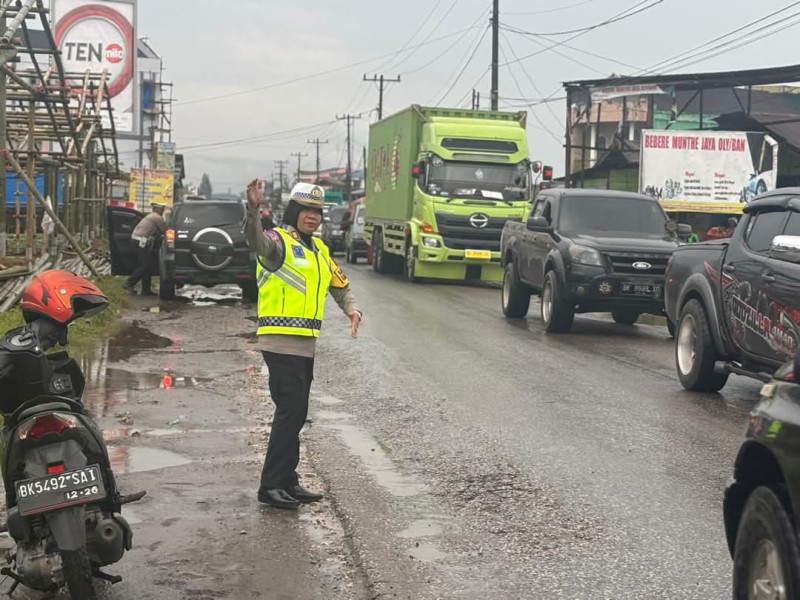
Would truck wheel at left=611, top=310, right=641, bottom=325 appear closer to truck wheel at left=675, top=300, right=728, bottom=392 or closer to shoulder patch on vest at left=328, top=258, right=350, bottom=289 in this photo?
truck wheel at left=675, top=300, right=728, bottom=392

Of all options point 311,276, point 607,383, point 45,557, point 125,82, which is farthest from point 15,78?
point 125,82

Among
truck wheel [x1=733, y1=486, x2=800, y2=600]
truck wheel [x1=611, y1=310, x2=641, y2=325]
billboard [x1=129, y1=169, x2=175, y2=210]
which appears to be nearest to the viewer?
truck wheel [x1=733, y1=486, x2=800, y2=600]

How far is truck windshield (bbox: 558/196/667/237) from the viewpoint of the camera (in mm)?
16641

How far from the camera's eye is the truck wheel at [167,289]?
20.0 m

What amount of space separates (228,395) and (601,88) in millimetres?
26555

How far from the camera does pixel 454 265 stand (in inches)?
1016

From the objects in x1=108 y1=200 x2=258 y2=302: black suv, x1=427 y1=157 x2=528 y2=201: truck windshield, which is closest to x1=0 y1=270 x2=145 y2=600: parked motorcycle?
x1=108 y1=200 x2=258 y2=302: black suv

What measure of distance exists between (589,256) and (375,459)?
8.14m

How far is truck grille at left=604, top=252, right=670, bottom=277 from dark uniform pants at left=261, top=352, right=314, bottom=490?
9349 mm

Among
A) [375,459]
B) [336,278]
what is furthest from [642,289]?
[336,278]

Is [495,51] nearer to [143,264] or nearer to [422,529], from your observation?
[143,264]

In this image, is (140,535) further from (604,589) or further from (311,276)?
(604,589)

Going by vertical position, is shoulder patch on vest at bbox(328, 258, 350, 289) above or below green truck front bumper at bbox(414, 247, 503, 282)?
above

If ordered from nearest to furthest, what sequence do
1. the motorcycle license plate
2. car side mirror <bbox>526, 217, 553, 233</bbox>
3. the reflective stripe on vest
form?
the motorcycle license plate
the reflective stripe on vest
car side mirror <bbox>526, 217, 553, 233</bbox>
